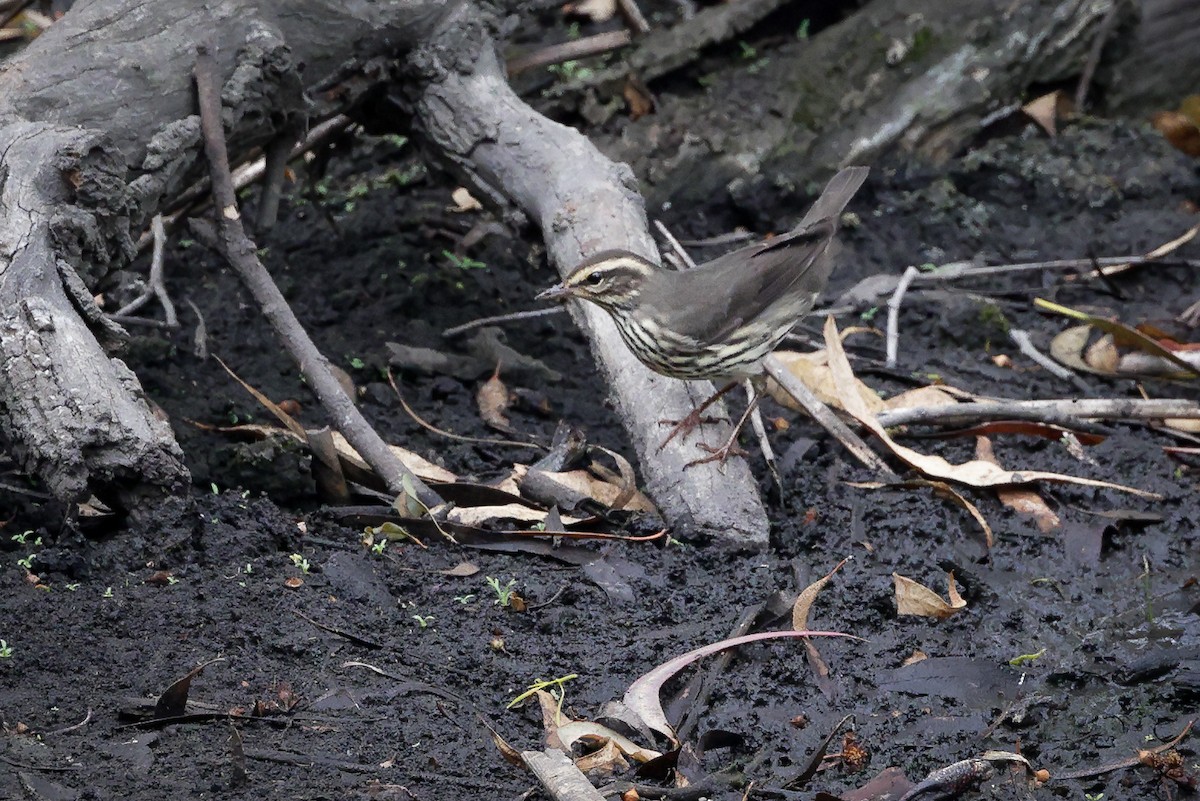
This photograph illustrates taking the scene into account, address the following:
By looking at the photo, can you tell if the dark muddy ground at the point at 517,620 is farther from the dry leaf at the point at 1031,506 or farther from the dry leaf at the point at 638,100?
the dry leaf at the point at 638,100

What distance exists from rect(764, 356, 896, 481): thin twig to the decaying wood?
0.31 metres

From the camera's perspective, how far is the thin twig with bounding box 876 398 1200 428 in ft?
16.0

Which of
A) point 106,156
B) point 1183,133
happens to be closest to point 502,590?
point 106,156

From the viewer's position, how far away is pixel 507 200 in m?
5.32

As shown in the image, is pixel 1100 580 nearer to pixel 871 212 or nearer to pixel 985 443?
pixel 985 443

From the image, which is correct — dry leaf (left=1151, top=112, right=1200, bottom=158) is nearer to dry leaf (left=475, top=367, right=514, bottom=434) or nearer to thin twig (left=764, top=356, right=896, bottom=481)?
thin twig (left=764, top=356, right=896, bottom=481)

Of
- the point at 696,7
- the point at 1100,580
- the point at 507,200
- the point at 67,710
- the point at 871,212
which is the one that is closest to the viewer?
the point at 67,710

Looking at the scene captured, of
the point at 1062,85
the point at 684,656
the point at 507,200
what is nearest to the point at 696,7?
the point at 1062,85

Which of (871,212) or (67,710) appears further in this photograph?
(871,212)

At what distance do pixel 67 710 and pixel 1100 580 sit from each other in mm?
3172

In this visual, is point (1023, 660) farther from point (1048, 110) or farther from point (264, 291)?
point (1048, 110)

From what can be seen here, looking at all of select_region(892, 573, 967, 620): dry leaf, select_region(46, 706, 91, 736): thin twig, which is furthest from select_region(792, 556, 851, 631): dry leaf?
select_region(46, 706, 91, 736): thin twig

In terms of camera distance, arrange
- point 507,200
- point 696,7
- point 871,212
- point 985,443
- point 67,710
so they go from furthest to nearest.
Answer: point 696,7, point 871,212, point 507,200, point 985,443, point 67,710

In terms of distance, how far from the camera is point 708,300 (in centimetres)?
470
